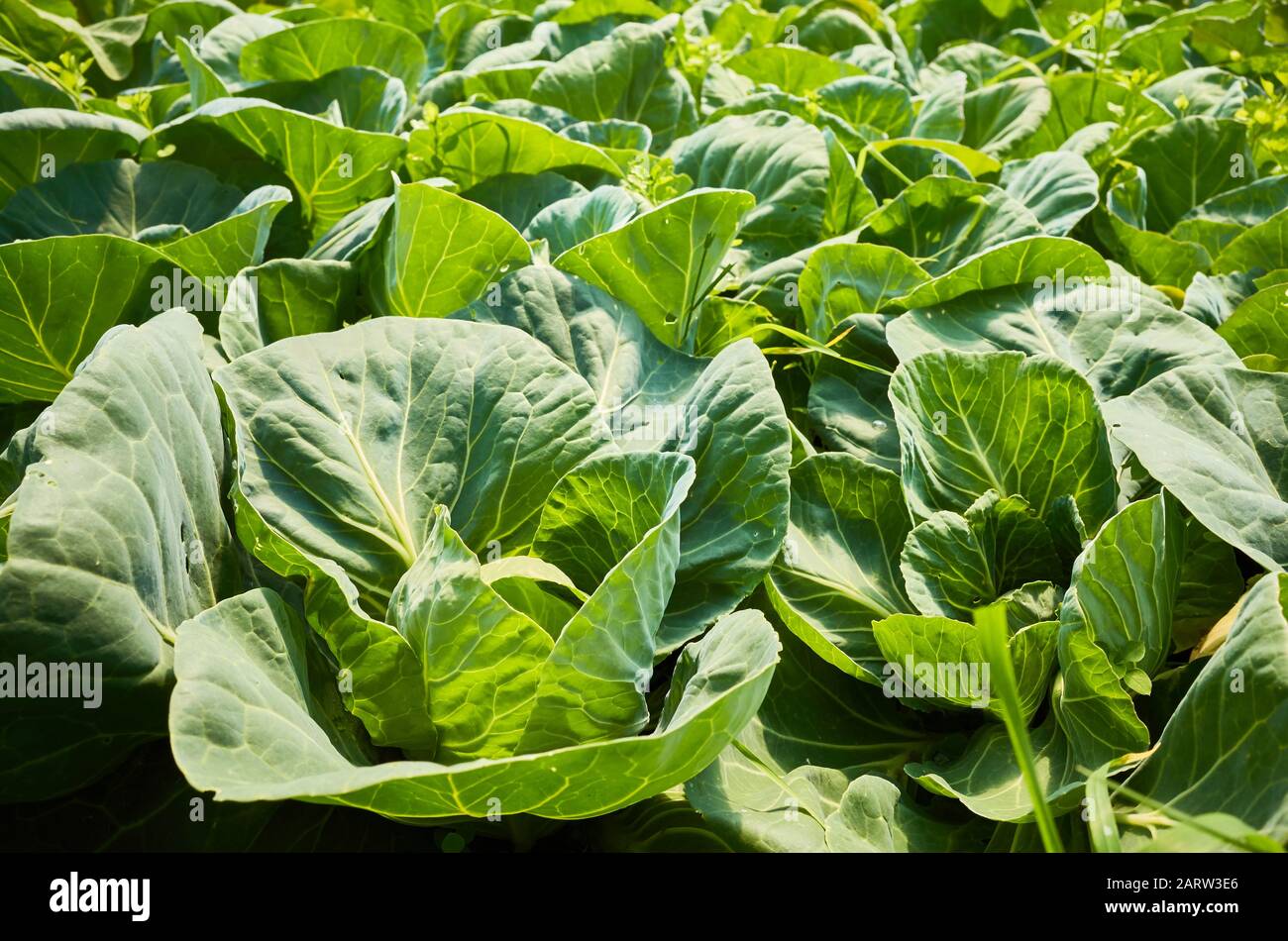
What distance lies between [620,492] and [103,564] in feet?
1.97

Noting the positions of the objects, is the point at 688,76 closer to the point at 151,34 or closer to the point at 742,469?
the point at 151,34

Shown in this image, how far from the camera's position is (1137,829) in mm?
1167

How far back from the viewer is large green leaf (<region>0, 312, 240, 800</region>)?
1051mm

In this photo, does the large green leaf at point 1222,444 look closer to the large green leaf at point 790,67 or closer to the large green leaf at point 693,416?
the large green leaf at point 693,416

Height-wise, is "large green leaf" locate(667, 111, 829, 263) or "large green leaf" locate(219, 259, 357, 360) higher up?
"large green leaf" locate(667, 111, 829, 263)

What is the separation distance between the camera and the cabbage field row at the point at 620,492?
1.11 meters

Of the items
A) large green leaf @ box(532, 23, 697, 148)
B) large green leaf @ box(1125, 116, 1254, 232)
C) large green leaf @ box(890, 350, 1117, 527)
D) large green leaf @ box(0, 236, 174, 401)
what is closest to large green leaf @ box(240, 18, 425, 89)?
large green leaf @ box(532, 23, 697, 148)

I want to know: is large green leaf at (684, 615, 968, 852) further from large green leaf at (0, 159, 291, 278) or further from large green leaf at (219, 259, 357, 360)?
large green leaf at (0, 159, 291, 278)

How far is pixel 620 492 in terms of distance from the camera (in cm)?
136

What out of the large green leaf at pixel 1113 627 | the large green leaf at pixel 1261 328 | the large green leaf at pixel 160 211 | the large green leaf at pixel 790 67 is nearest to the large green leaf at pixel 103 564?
the large green leaf at pixel 160 211

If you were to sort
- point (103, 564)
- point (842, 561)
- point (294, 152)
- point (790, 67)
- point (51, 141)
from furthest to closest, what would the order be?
point (790, 67) → point (294, 152) → point (51, 141) → point (842, 561) → point (103, 564)

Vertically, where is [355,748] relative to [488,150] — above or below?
below

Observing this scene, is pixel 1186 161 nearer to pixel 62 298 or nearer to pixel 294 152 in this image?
pixel 294 152

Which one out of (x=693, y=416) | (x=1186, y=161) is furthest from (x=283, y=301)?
(x=1186, y=161)
